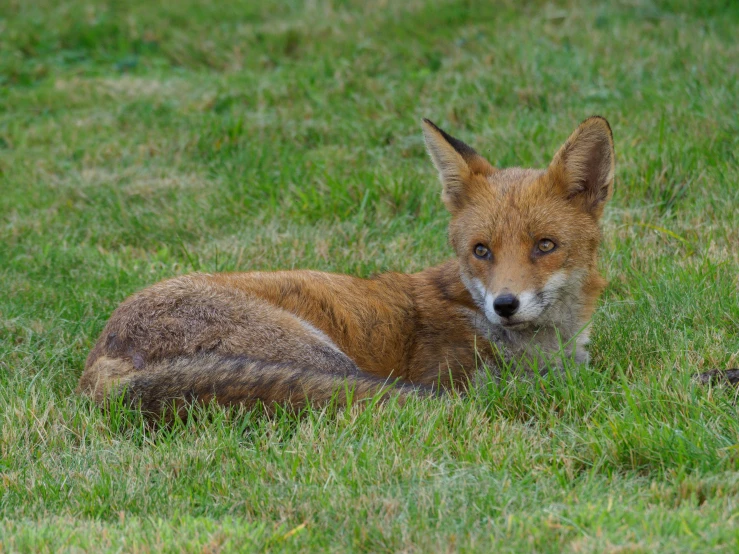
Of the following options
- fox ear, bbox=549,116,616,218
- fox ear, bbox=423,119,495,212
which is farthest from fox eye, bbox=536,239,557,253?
fox ear, bbox=423,119,495,212

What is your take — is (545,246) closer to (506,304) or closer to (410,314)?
(506,304)

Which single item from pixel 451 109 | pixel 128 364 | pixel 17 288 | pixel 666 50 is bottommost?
pixel 17 288

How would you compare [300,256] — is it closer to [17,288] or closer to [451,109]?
[17,288]

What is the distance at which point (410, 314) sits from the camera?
5.46 meters

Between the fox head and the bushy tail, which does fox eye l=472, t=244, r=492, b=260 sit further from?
the bushy tail

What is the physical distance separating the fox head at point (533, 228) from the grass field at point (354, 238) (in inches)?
16.6

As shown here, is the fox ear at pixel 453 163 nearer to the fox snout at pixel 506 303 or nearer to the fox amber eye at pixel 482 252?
the fox amber eye at pixel 482 252

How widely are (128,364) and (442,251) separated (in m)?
2.91

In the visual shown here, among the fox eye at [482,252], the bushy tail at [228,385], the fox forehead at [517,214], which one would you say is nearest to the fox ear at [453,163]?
the fox forehead at [517,214]

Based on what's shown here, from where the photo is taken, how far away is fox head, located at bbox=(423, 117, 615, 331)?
474 centimetres

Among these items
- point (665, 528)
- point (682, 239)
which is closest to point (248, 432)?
point (665, 528)

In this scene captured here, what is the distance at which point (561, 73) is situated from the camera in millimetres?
9031

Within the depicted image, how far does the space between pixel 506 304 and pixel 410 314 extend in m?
1.01

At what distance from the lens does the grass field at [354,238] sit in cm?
353
